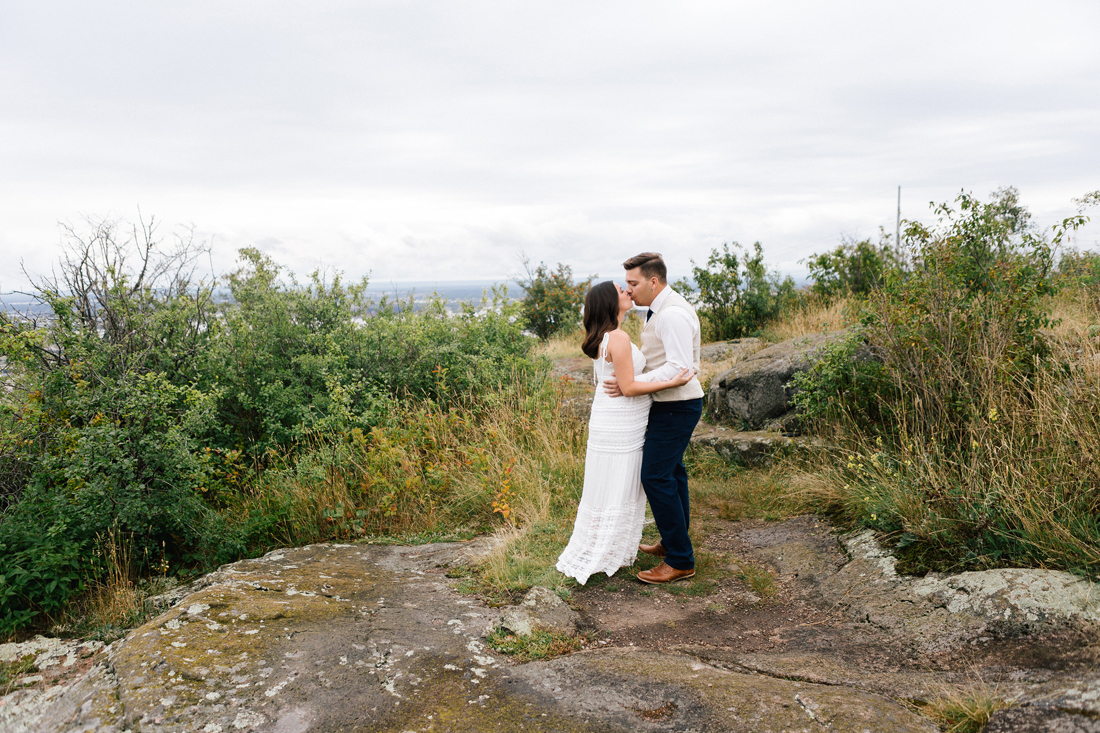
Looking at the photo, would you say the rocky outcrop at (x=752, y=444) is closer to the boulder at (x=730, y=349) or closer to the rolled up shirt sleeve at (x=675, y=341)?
the boulder at (x=730, y=349)

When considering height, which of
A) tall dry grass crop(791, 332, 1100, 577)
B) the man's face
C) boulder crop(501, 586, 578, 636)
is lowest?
boulder crop(501, 586, 578, 636)

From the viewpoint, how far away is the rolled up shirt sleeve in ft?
13.2

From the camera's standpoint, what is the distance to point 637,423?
4301 mm

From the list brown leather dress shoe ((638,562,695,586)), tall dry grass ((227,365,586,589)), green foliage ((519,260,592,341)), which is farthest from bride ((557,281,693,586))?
green foliage ((519,260,592,341))

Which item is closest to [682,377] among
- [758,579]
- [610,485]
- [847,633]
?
[610,485]

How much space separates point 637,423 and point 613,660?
1.63m

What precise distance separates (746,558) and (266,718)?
3.55 meters

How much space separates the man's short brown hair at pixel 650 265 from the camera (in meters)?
4.16

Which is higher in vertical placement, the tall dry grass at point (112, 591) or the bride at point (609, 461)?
the bride at point (609, 461)

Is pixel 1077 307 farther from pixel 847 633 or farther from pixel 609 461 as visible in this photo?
pixel 609 461

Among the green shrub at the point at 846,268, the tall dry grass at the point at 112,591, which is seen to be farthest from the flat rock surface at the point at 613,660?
the green shrub at the point at 846,268

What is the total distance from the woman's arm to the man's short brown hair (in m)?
0.44

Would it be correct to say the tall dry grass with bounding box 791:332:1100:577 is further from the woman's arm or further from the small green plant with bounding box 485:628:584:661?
the small green plant with bounding box 485:628:584:661

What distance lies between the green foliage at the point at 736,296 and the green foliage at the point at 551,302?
235 inches
